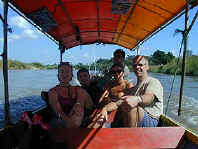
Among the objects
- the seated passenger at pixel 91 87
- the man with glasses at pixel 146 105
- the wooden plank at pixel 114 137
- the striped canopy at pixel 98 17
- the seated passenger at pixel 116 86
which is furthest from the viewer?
the seated passenger at pixel 91 87

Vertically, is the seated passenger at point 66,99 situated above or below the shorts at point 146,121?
above

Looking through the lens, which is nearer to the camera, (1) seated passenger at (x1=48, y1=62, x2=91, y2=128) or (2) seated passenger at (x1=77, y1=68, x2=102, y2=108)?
(1) seated passenger at (x1=48, y1=62, x2=91, y2=128)

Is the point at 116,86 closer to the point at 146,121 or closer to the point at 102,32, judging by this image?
the point at 146,121

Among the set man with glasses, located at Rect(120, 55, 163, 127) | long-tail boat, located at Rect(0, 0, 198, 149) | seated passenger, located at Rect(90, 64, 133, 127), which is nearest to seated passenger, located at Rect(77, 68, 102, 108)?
seated passenger, located at Rect(90, 64, 133, 127)

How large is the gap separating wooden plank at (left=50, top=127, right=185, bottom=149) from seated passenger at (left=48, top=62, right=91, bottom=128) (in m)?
0.20

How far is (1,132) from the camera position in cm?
249

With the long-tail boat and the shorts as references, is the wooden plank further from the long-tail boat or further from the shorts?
the shorts

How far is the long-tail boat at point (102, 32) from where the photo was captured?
2387mm

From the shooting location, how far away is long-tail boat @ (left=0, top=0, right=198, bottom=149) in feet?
7.83

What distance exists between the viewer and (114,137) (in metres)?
2.41

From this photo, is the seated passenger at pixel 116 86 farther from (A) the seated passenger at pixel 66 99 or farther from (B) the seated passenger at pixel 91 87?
(A) the seated passenger at pixel 66 99

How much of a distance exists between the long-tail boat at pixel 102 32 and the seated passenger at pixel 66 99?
0.79 ft

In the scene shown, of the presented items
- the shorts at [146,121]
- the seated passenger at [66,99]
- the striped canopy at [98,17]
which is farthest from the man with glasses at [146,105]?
the striped canopy at [98,17]

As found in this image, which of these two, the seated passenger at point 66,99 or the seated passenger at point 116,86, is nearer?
the seated passenger at point 66,99
